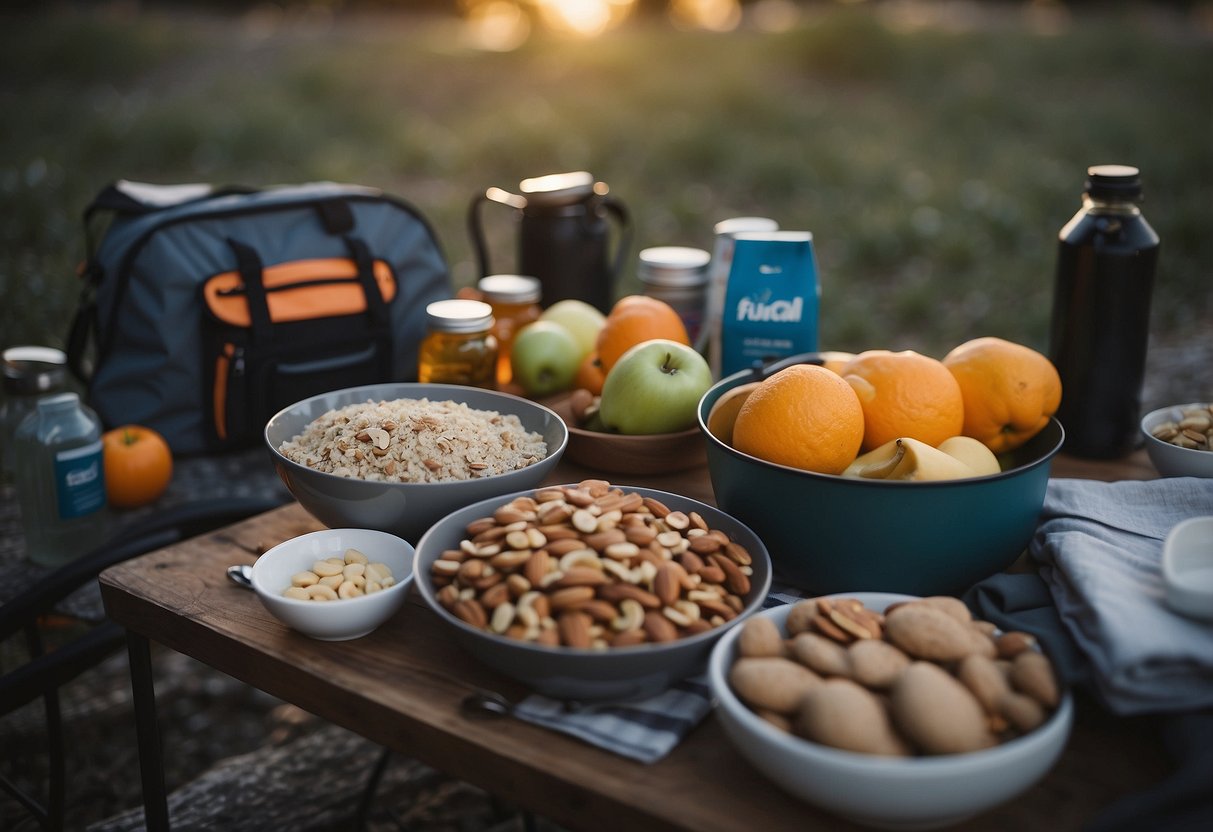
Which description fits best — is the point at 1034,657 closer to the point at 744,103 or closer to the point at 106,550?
the point at 106,550

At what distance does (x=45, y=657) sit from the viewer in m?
1.31

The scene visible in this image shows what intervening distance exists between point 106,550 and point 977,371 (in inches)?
48.1

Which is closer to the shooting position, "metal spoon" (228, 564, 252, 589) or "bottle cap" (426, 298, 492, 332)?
"metal spoon" (228, 564, 252, 589)

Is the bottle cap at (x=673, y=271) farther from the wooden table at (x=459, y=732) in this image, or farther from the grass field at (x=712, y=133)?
the grass field at (x=712, y=133)

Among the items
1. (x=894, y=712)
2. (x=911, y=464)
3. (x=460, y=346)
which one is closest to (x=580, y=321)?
(x=460, y=346)

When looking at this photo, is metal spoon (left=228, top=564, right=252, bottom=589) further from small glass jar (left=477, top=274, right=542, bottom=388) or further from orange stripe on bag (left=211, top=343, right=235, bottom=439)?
orange stripe on bag (left=211, top=343, right=235, bottom=439)

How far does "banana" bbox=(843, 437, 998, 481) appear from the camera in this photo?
103 centimetres

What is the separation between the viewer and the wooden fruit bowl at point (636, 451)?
139 cm

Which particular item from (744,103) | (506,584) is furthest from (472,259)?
(506,584)

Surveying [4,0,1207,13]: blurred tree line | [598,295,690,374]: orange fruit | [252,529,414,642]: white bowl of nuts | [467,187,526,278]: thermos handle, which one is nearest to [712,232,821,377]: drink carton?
[598,295,690,374]: orange fruit

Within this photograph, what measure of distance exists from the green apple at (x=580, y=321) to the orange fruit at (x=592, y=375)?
0.09m

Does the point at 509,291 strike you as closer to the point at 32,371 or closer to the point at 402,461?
the point at 402,461

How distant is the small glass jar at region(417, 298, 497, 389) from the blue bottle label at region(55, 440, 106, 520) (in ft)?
1.91

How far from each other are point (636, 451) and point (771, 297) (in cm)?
37
